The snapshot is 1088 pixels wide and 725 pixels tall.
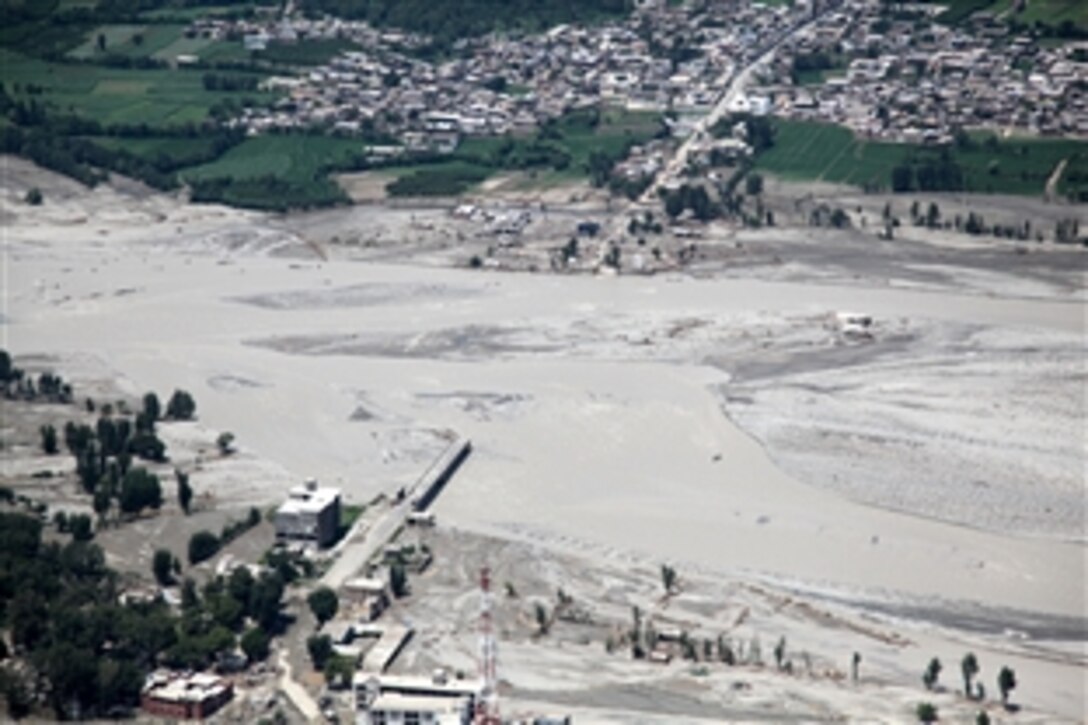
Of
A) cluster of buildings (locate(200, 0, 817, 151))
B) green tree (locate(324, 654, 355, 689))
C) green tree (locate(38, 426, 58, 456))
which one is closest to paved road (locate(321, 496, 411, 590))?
green tree (locate(324, 654, 355, 689))

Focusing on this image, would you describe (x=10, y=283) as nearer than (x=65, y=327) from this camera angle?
No

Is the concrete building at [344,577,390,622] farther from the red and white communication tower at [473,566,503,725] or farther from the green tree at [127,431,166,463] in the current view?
the green tree at [127,431,166,463]

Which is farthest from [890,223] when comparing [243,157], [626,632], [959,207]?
[626,632]

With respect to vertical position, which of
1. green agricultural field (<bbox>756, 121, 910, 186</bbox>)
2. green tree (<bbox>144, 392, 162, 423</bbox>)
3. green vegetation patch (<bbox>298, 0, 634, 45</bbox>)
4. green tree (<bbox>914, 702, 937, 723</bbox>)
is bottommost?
green tree (<bbox>914, 702, 937, 723</bbox>)

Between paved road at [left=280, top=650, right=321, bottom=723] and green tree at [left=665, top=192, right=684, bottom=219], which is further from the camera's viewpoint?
green tree at [left=665, top=192, right=684, bottom=219]

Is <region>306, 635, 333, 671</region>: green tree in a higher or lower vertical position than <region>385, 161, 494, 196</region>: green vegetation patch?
lower

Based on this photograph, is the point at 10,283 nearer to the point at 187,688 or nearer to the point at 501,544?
the point at 501,544
